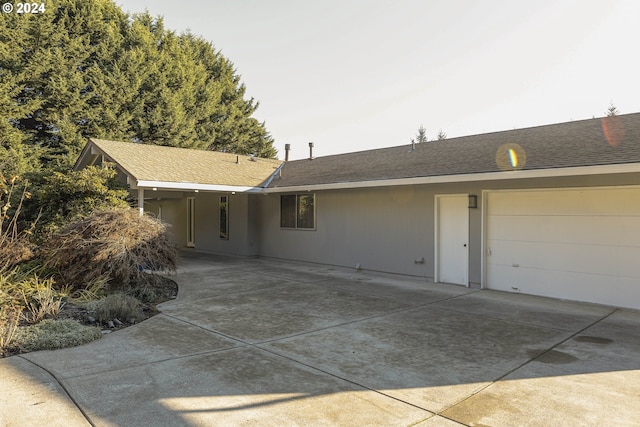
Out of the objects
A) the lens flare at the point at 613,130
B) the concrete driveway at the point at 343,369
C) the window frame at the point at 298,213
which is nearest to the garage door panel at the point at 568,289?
the concrete driveway at the point at 343,369

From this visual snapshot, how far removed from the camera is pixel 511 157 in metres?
8.95

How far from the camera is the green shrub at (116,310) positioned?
6.06 metres

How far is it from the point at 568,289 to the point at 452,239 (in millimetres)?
2617

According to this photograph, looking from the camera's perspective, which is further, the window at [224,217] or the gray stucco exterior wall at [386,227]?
the window at [224,217]

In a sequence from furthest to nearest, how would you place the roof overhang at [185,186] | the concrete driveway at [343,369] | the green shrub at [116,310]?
the roof overhang at [185,186], the green shrub at [116,310], the concrete driveway at [343,369]

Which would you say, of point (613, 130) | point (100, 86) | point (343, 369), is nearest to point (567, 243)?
point (613, 130)

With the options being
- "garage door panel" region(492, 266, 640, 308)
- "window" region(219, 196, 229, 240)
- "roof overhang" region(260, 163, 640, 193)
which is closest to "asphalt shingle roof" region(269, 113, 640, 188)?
"roof overhang" region(260, 163, 640, 193)

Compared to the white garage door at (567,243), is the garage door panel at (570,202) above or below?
above

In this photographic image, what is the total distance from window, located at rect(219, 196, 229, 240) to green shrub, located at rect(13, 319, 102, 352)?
10.2m

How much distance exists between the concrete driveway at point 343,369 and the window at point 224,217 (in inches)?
334

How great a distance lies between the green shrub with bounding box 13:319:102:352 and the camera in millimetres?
4812

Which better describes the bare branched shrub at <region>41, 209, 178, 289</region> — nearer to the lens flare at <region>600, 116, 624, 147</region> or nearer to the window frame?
the window frame

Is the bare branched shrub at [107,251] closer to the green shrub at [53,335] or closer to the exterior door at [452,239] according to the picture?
the green shrub at [53,335]

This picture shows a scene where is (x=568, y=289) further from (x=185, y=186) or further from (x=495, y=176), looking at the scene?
(x=185, y=186)
